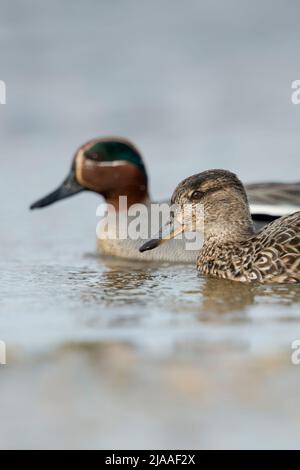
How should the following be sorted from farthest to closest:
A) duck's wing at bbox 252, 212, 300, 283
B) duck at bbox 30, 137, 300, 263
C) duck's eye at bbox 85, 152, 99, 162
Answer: duck's eye at bbox 85, 152, 99, 162 → duck at bbox 30, 137, 300, 263 → duck's wing at bbox 252, 212, 300, 283

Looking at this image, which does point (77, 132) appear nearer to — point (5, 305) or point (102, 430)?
point (5, 305)

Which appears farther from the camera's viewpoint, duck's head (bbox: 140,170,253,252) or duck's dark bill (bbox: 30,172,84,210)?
duck's dark bill (bbox: 30,172,84,210)

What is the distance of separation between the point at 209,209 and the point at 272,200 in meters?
1.84

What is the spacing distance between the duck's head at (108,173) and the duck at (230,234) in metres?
2.23

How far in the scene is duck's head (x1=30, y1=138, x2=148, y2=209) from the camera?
8453 millimetres

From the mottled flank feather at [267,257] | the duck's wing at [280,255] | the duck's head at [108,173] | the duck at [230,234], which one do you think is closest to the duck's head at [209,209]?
the duck at [230,234]

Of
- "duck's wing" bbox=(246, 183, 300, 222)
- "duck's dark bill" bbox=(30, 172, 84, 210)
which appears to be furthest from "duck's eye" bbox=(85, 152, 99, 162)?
"duck's wing" bbox=(246, 183, 300, 222)

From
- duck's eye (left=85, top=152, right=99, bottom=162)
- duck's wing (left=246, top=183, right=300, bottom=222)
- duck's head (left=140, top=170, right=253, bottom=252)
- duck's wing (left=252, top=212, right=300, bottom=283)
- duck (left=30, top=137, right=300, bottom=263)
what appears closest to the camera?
duck's wing (left=252, top=212, right=300, bottom=283)

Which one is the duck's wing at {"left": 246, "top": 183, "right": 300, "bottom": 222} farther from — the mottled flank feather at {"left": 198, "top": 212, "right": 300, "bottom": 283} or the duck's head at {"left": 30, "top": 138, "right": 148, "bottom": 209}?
the mottled flank feather at {"left": 198, "top": 212, "right": 300, "bottom": 283}

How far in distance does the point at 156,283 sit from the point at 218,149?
657 cm

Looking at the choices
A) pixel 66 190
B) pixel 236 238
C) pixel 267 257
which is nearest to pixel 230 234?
pixel 236 238

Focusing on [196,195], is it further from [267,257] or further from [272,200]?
[272,200]

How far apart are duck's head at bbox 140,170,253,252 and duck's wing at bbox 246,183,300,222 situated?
4.96ft

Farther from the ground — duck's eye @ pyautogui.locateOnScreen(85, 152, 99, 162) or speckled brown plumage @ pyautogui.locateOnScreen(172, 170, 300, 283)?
duck's eye @ pyautogui.locateOnScreen(85, 152, 99, 162)
